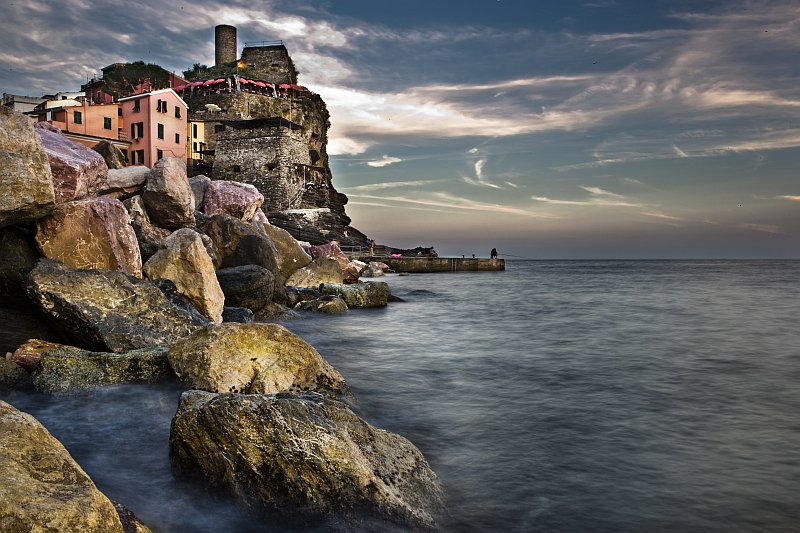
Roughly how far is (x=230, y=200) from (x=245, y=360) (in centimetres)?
2439

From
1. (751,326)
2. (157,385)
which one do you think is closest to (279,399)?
(157,385)

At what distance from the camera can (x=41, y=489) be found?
341 centimetres

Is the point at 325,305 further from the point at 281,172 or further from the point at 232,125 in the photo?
the point at 232,125

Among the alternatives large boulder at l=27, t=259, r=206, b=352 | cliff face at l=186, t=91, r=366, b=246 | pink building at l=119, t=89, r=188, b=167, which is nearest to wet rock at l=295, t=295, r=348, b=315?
large boulder at l=27, t=259, r=206, b=352

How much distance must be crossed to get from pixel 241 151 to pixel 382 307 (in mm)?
39954

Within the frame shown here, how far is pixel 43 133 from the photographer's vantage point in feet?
45.8

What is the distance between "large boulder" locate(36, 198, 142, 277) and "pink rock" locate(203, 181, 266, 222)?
1686 cm

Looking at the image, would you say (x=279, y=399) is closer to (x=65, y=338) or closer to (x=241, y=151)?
(x=65, y=338)

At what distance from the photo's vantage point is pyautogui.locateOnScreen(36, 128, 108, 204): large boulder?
12.1 meters

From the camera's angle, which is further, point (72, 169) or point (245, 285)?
point (245, 285)

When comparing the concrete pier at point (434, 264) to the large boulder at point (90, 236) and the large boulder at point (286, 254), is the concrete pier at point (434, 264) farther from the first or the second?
the large boulder at point (90, 236)

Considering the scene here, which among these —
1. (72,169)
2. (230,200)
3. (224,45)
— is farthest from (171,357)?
(224,45)

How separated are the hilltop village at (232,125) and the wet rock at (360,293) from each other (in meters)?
24.2

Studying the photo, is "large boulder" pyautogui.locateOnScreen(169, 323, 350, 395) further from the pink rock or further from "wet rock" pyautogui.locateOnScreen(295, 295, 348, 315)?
the pink rock
